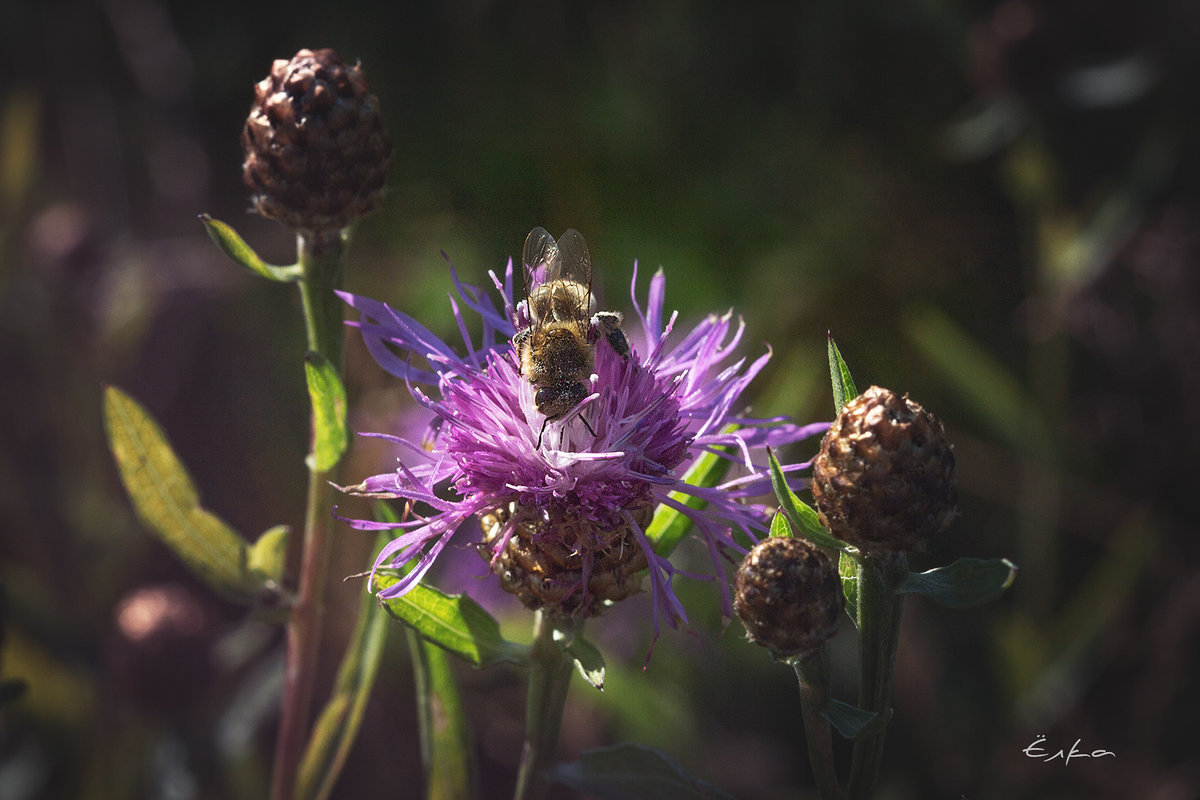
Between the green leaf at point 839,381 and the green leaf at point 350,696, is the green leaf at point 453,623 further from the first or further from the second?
the green leaf at point 839,381

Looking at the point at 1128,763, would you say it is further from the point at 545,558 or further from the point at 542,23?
the point at 542,23

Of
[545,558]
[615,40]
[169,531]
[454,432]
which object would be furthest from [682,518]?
[615,40]

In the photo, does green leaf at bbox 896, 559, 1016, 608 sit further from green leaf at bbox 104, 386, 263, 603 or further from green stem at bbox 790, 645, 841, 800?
green leaf at bbox 104, 386, 263, 603

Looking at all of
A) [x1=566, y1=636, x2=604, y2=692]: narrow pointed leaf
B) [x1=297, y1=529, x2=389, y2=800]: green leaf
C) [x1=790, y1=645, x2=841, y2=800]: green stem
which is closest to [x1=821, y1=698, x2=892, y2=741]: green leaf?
[x1=790, y1=645, x2=841, y2=800]: green stem

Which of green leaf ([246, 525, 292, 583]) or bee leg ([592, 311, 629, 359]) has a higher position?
bee leg ([592, 311, 629, 359])
